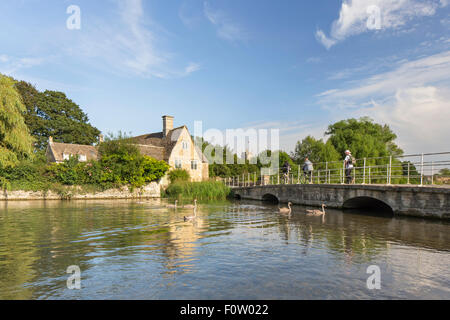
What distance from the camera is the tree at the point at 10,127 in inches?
922

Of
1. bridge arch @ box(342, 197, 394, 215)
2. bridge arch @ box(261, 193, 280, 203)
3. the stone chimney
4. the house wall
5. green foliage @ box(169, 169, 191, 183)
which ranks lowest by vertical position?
bridge arch @ box(261, 193, 280, 203)

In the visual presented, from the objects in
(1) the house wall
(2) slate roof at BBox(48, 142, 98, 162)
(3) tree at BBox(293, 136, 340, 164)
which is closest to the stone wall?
(1) the house wall

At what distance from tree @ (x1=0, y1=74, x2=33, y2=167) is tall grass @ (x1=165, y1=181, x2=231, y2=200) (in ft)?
50.4

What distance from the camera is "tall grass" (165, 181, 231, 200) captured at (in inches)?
1351

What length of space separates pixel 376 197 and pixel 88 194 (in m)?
31.5

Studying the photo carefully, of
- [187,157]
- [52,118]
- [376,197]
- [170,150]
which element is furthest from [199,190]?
[52,118]

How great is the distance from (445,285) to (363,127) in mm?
53125

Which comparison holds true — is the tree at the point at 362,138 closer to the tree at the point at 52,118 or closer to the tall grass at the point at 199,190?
the tall grass at the point at 199,190

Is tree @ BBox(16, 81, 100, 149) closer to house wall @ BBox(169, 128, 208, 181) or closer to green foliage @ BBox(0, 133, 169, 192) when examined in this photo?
green foliage @ BBox(0, 133, 169, 192)

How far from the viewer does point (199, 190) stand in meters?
34.7

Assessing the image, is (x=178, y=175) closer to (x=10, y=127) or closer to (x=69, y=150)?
(x=69, y=150)

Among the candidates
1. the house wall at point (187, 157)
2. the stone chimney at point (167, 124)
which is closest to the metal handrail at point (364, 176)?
the house wall at point (187, 157)

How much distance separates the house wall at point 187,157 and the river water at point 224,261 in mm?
32330
